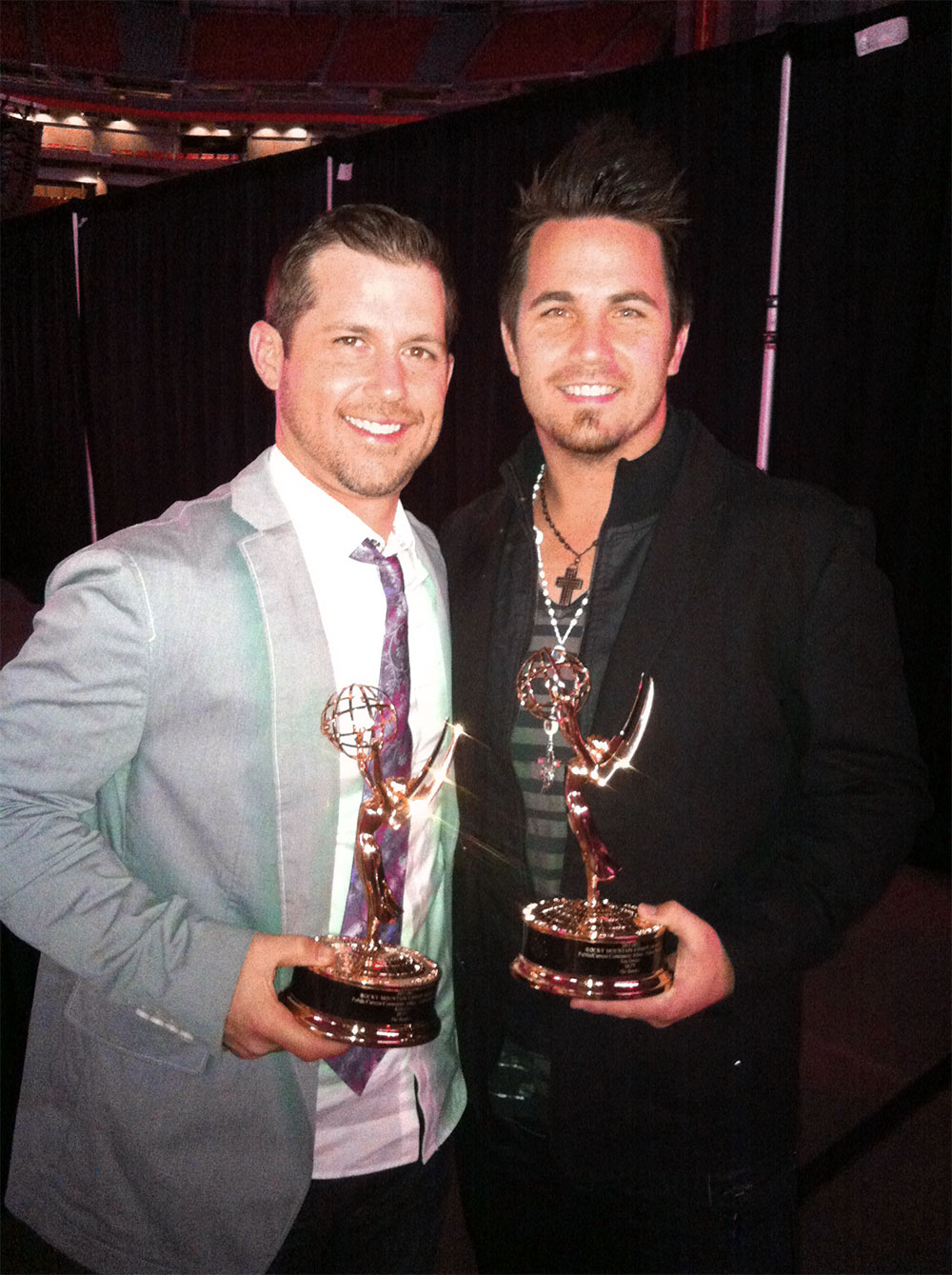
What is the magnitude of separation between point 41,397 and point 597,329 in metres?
8.29

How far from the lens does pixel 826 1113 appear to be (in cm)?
324

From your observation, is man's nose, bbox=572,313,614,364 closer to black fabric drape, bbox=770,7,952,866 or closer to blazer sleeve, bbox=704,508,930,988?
blazer sleeve, bbox=704,508,930,988

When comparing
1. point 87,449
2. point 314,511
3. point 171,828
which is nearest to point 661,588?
point 314,511

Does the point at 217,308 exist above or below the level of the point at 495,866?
above

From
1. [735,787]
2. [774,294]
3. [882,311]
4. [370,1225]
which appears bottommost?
[370,1225]

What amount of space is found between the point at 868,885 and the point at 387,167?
6533mm

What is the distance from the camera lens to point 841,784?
1435 mm

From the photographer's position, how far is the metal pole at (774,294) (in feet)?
16.0

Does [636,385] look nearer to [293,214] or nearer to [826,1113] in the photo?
[826,1113]

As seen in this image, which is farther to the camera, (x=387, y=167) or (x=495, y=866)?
(x=387, y=167)

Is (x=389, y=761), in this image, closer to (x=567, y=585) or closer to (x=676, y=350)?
(x=567, y=585)

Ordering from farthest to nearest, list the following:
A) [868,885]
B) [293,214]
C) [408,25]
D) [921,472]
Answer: [408,25]
[293,214]
[921,472]
[868,885]

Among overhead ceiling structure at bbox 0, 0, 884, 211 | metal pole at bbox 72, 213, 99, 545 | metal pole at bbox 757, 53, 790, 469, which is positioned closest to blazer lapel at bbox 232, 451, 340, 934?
metal pole at bbox 757, 53, 790, 469

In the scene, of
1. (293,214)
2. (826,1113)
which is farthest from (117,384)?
(826,1113)
